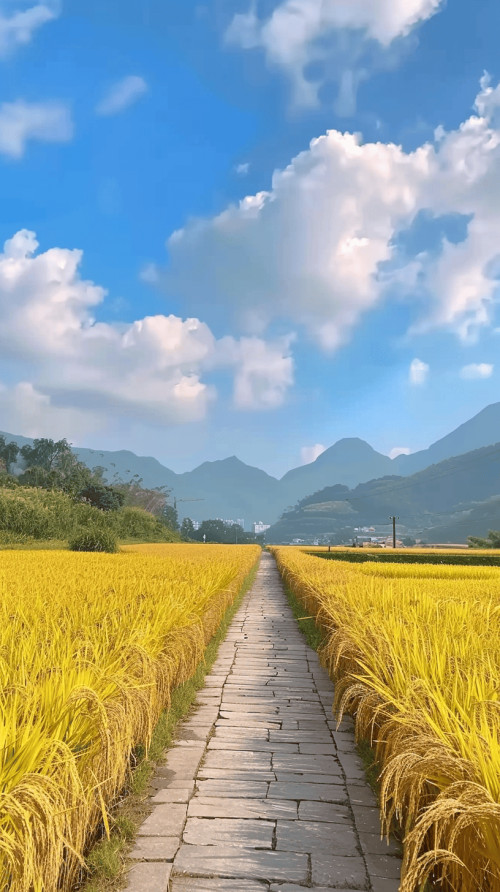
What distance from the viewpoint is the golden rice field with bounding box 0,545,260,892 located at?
180cm

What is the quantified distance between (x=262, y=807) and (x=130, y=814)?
2.48 ft

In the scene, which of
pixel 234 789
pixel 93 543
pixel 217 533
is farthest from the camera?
pixel 217 533

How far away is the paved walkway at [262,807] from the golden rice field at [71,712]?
356 millimetres

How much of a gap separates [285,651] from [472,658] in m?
4.11

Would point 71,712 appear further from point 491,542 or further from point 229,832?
point 491,542

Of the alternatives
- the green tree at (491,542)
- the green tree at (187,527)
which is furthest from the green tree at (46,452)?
the green tree at (491,542)

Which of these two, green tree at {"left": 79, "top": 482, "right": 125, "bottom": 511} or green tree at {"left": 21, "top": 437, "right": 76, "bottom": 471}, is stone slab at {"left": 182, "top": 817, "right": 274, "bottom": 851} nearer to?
green tree at {"left": 79, "top": 482, "right": 125, "bottom": 511}

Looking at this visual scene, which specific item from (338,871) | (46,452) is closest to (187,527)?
(46,452)

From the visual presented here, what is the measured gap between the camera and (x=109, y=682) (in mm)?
2932

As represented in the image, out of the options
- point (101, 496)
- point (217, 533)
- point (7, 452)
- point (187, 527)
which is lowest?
point (217, 533)

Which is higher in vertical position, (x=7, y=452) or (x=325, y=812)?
(x=7, y=452)

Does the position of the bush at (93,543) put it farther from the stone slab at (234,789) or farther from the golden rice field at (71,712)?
the stone slab at (234,789)

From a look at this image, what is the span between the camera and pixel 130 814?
2930 millimetres

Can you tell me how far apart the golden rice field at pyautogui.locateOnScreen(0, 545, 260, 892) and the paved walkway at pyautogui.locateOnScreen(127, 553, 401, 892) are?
1.17 ft
